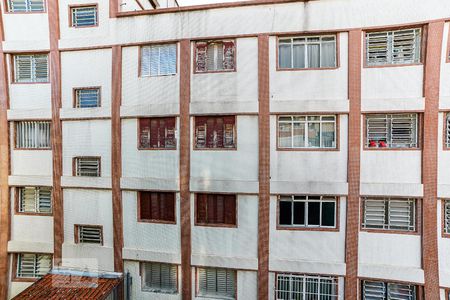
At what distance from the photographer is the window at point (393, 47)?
26.9 feet

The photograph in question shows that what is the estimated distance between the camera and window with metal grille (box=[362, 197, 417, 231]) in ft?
27.2

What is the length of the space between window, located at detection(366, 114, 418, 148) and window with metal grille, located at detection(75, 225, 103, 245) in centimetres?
1069

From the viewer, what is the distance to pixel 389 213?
27.5ft

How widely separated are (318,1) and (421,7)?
316 cm

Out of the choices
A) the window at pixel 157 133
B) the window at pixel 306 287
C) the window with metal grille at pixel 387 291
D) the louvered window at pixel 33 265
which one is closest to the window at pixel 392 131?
the window with metal grille at pixel 387 291

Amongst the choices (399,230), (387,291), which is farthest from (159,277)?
(399,230)

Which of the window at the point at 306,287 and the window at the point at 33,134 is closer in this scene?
the window at the point at 306,287

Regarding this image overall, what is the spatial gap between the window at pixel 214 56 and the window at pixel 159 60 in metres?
0.93

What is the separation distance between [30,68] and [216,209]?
953 centimetres

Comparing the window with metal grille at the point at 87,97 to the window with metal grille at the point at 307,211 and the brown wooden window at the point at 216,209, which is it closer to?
the brown wooden window at the point at 216,209

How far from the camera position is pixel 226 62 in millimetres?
9203

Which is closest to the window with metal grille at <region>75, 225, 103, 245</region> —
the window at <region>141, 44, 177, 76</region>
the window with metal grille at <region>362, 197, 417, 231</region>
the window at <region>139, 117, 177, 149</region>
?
the window at <region>139, 117, 177, 149</region>

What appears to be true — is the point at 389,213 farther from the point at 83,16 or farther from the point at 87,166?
the point at 83,16

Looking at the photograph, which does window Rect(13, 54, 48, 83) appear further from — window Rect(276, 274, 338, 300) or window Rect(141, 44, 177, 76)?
window Rect(276, 274, 338, 300)
